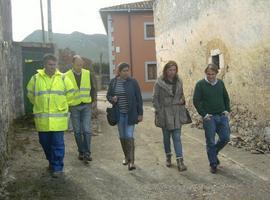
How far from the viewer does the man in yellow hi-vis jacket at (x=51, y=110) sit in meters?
6.12

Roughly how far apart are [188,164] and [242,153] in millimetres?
1492

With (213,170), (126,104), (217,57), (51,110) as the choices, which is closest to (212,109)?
(213,170)

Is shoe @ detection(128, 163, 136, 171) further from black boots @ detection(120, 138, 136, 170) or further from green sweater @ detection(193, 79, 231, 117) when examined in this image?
green sweater @ detection(193, 79, 231, 117)

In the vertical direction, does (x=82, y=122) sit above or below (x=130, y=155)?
above

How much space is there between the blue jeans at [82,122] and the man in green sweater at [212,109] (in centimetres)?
180

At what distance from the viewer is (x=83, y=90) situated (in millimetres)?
7113

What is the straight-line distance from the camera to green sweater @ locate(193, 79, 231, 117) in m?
6.61

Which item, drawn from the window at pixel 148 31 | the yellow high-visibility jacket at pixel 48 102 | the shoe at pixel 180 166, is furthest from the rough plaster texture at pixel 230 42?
the window at pixel 148 31

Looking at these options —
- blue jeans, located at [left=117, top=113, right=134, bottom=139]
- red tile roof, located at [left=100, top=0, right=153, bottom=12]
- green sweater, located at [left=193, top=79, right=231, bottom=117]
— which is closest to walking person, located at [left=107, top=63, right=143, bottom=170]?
blue jeans, located at [left=117, top=113, right=134, bottom=139]

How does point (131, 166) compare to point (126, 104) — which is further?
point (126, 104)

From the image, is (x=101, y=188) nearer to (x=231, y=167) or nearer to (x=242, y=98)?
(x=231, y=167)

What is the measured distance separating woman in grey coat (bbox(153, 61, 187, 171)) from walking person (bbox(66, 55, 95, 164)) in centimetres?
113

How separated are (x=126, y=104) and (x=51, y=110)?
1324mm

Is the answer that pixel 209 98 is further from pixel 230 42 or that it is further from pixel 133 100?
pixel 230 42
